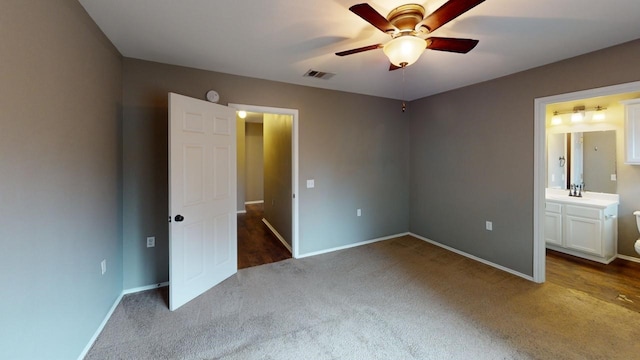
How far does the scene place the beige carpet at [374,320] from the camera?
5.98 ft

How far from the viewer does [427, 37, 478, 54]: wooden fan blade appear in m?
1.68

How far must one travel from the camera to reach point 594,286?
8.97 ft

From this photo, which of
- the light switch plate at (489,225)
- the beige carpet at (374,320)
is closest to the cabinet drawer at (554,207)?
the light switch plate at (489,225)

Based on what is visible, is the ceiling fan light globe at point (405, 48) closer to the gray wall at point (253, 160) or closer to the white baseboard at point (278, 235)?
the white baseboard at point (278, 235)

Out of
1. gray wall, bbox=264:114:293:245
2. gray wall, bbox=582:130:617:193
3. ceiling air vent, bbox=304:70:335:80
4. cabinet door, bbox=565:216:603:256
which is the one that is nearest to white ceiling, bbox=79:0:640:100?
ceiling air vent, bbox=304:70:335:80

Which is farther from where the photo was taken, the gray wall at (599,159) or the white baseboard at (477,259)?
the gray wall at (599,159)

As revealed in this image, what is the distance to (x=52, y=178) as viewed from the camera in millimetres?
1472

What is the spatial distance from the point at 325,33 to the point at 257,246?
323 centimetres

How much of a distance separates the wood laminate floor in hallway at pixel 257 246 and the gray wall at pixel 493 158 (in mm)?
2484

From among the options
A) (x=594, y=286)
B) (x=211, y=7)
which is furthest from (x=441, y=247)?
(x=211, y=7)

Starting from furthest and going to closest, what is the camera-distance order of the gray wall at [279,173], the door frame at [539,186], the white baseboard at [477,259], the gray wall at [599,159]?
the gray wall at [279,173], the gray wall at [599,159], the white baseboard at [477,259], the door frame at [539,186]

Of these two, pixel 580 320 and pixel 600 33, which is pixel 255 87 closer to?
pixel 600 33

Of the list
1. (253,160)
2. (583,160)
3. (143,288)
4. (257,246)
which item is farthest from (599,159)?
(253,160)

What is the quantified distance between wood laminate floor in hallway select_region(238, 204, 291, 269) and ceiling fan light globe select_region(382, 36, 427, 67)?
9.48ft
